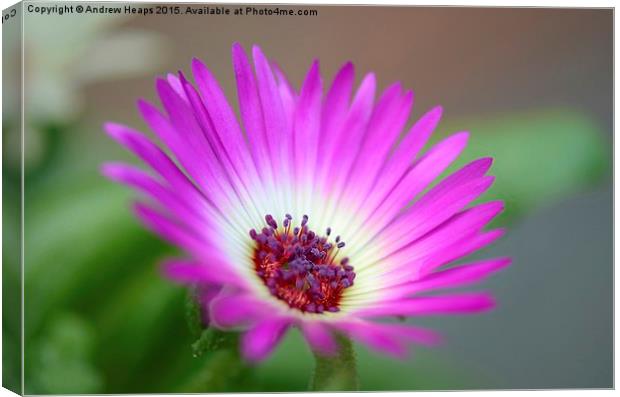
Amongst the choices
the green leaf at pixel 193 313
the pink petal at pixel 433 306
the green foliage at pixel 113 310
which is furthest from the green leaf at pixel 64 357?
the pink petal at pixel 433 306

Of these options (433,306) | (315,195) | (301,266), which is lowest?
(433,306)

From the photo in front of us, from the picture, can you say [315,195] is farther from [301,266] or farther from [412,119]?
[412,119]

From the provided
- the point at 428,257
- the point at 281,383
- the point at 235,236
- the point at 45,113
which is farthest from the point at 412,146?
the point at 45,113

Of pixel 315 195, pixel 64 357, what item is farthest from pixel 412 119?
pixel 64 357

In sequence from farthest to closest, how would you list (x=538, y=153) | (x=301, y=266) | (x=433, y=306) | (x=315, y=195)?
(x=538, y=153) → (x=315, y=195) → (x=301, y=266) → (x=433, y=306)

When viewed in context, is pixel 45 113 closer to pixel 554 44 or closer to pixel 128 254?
pixel 128 254

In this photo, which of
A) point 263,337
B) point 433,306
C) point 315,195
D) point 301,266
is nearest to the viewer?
point 263,337

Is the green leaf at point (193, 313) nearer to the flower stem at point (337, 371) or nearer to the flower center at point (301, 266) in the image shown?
the flower center at point (301, 266)

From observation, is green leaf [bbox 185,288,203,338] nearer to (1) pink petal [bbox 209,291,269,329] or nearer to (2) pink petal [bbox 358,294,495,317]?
(1) pink petal [bbox 209,291,269,329]
